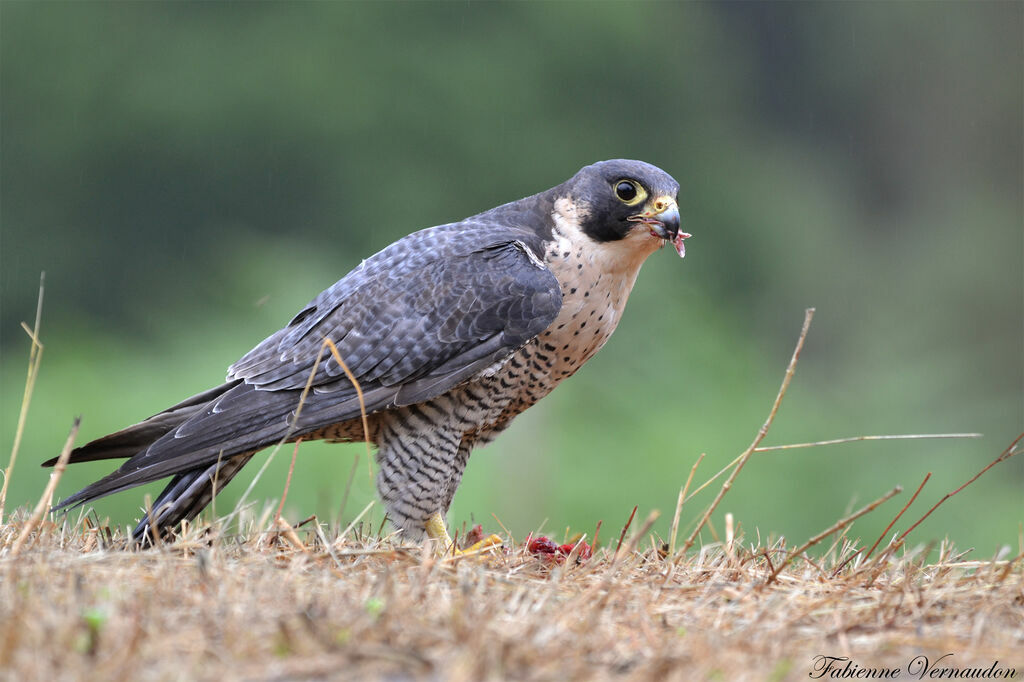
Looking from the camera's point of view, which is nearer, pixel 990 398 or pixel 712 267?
pixel 990 398

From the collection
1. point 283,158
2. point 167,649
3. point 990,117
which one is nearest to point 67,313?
point 283,158

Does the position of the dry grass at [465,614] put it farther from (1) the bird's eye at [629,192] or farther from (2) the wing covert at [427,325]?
(1) the bird's eye at [629,192]

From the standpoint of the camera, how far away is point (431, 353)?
368 centimetres

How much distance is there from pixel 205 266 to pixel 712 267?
7.64 meters

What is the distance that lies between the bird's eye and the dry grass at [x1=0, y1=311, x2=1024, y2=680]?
4.25 feet

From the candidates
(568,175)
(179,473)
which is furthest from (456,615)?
(568,175)

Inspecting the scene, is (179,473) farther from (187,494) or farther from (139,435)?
(139,435)

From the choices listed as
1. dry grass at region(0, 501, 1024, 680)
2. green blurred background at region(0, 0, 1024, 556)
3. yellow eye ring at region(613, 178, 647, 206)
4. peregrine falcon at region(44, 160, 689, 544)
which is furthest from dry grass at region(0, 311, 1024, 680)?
green blurred background at region(0, 0, 1024, 556)

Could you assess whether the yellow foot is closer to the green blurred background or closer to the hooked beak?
the hooked beak

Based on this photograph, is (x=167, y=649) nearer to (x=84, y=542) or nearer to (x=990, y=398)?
(x=84, y=542)

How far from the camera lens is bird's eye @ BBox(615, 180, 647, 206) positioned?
3.83 m

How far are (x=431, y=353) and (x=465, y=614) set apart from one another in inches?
61.7

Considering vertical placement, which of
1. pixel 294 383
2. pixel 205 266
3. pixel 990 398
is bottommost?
pixel 990 398

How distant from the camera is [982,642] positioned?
90.6 inches
